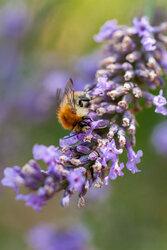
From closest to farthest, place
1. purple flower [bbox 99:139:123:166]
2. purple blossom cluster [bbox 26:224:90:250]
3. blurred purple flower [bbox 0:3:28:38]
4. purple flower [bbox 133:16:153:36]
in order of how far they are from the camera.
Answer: purple flower [bbox 99:139:123:166]
purple flower [bbox 133:16:153:36]
purple blossom cluster [bbox 26:224:90:250]
blurred purple flower [bbox 0:3:28:38]

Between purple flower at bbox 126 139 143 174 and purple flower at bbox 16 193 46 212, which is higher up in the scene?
purple flower at bbox 126 139 143 174

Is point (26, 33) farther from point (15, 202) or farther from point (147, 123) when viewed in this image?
point (15, 202)

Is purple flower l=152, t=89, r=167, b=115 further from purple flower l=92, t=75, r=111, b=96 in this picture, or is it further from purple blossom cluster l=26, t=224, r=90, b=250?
purple blossom cluster l=26, t=224, r=90, b=250

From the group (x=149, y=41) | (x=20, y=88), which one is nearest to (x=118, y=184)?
(x=20, y=88)

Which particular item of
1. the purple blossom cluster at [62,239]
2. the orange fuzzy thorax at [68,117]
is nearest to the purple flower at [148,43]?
the orange fuzzy thorax at [68,117]

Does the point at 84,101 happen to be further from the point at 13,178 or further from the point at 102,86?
the point at 13,178

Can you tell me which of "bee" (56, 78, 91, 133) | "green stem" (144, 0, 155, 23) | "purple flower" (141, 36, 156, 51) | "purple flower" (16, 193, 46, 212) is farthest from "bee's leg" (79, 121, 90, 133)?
"green stem" (144, 0, 155, 23)
